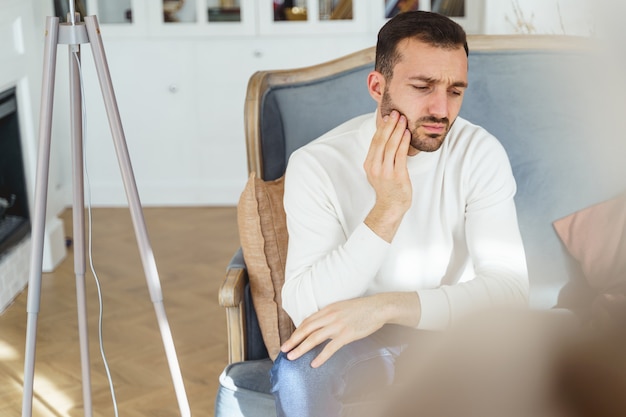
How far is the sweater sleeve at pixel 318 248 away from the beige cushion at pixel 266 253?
105 mm

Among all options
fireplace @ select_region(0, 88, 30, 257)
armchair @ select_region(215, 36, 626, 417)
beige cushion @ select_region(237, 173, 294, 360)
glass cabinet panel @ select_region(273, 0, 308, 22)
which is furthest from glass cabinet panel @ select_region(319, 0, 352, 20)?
beige cushion @ select_region(237, 173, 294, 360)

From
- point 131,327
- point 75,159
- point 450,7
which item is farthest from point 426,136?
point 450,7

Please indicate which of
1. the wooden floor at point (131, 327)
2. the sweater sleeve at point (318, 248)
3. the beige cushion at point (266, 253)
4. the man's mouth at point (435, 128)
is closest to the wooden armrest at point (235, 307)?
the beige cushion at point (266, 253)

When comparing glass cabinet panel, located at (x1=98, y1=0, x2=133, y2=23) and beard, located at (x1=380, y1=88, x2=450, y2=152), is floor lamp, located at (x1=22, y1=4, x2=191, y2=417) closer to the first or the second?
beard, located at (x1=380, y1=88, x2=450, y2=152)

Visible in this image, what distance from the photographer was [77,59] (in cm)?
178

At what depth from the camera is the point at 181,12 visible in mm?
4473

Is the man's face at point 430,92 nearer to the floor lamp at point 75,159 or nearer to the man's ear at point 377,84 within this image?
the man's ear at point 377,84

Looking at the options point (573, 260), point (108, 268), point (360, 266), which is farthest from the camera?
point (108, 268)

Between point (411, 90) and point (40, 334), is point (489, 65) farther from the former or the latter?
point (40, 334)

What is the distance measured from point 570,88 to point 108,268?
3675 millimetres

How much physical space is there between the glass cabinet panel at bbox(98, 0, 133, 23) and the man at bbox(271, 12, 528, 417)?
2.88 m

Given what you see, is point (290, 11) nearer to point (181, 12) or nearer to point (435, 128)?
point (181, 12)

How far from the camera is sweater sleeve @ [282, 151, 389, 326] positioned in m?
1.64

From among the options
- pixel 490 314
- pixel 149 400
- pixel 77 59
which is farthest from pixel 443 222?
pixel 490 314
